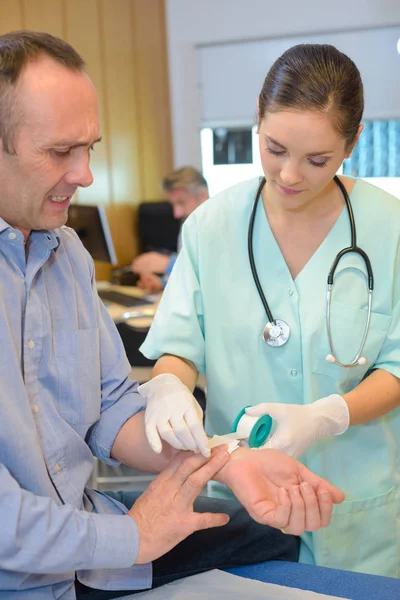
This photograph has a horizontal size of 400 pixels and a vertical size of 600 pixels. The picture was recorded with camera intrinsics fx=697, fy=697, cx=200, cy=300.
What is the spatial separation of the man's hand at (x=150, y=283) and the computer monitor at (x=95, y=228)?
0.32m

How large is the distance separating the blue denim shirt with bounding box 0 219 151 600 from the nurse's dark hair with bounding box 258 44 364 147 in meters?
0.53

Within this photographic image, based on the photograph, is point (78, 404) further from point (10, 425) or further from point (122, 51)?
point (122, 51)

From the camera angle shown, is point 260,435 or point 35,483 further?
point 260,435

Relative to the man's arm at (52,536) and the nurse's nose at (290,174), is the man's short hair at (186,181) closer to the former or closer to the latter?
the nurse's nose at (290,174)

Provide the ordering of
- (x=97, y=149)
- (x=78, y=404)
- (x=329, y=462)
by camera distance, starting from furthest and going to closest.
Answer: (x=97, y=149)
(x=329, y=462)
(x=78, y=404)

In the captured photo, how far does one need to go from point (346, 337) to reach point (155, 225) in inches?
131

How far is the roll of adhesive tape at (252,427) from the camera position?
1.40m

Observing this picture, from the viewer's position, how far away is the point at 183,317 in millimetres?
1645

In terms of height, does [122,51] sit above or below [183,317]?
above

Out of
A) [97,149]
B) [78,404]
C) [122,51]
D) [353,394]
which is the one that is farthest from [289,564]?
[122,51]

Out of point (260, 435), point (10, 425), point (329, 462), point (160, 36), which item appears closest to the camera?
point (10, 425)

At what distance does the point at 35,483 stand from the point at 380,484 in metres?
0.84

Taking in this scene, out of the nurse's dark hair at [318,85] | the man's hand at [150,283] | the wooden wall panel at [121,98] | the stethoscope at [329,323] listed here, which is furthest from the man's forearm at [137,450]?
the wooden wall panel at [121,98]

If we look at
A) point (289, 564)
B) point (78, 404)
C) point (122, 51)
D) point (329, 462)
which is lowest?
point (289, 564)
